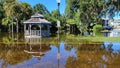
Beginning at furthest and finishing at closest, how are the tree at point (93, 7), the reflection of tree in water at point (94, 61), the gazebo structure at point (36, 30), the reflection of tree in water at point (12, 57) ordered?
1. the gazebo structure at point (36, 30)
2. the tree at point (93, 7)
3. the reflection of tree in water at point (12, 57)
4. the reflection of tree in water at point (94, 61)

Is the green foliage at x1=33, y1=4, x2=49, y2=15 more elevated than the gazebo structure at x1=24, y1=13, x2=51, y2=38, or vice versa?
the green foliage at x1=33, y1=4, x2=49, y2=15

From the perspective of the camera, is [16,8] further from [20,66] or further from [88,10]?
[20,66]

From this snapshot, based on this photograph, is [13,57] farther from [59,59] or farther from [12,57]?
[59,59]

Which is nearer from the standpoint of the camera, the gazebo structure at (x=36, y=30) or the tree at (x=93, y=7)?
the tree at (x=93, y=7)

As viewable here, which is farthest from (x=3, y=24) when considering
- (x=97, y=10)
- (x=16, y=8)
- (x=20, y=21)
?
(x=97, y=10)

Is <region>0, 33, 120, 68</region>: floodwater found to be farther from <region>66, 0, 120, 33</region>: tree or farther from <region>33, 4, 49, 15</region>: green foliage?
<region>33, 4, 49, 15</region>: green foliage

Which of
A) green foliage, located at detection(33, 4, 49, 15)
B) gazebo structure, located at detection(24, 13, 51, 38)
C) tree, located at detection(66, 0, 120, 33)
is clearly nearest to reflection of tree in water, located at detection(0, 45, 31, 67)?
tree, located at detection(66, 0, 120, 33)

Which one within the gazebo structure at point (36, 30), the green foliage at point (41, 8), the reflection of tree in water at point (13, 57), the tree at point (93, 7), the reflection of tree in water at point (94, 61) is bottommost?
the reflection of tree in water at point (94, 61)

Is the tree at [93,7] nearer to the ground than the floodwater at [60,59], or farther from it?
farther from it

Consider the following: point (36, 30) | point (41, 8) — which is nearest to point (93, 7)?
point (36, 30)

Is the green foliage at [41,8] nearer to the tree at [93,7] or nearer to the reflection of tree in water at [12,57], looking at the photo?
the tree at [93,7]

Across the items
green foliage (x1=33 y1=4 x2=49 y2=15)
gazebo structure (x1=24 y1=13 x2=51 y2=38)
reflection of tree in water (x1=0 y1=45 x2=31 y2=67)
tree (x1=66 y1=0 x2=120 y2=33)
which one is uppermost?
green foliage (x1=33 y1=4 x2=49 y2=15)

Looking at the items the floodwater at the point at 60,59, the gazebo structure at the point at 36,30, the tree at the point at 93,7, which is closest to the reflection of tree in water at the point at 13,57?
the floodwater at the point at 60,59

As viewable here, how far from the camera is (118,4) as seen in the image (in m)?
28.6
